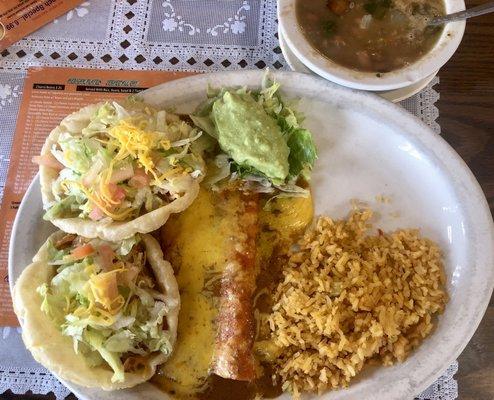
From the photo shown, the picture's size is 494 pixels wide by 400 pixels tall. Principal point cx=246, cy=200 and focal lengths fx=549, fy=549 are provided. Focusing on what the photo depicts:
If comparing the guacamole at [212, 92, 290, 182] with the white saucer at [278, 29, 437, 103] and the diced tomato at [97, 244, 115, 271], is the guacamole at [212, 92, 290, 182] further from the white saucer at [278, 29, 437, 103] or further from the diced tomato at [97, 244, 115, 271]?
the diced tomato at [97, 244, 115, 271]

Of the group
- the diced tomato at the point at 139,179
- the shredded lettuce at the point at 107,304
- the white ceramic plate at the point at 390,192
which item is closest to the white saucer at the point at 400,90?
the white ceramic plate at the point at 390,192

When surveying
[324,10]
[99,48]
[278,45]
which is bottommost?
[99,48]

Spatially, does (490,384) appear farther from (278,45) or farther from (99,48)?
(99,48)

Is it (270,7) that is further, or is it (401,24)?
(270,7)

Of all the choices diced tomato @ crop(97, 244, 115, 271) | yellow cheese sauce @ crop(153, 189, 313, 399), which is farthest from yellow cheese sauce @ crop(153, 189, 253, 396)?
diced tomato @ crop(97, 244, 115, 271)

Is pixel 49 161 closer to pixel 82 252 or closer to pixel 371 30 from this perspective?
pixel 82 252

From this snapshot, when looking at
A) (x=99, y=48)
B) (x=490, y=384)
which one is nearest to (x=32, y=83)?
(x=99, y=48)
